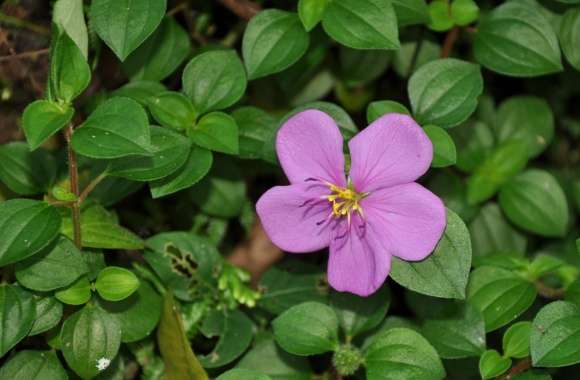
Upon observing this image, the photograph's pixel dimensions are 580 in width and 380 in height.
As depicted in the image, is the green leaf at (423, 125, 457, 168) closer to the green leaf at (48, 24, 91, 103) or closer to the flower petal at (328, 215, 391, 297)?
the flower petal at (328, 215, 391, 297)

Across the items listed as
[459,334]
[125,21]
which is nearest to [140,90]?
[125,21]

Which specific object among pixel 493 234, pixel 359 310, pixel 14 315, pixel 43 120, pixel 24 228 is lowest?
pixel 493 234

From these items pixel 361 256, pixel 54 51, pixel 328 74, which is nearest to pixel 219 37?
pixel 328 74

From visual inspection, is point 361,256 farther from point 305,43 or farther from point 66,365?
point 66,365

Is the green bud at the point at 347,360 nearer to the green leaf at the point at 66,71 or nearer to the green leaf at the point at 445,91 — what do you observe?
the green leaf at the point at 445,91

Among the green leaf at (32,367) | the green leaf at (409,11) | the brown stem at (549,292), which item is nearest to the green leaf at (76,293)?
the green leaf at (32,367)

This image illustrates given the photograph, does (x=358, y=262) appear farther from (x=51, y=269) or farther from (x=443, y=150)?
(x=51, y=269)
